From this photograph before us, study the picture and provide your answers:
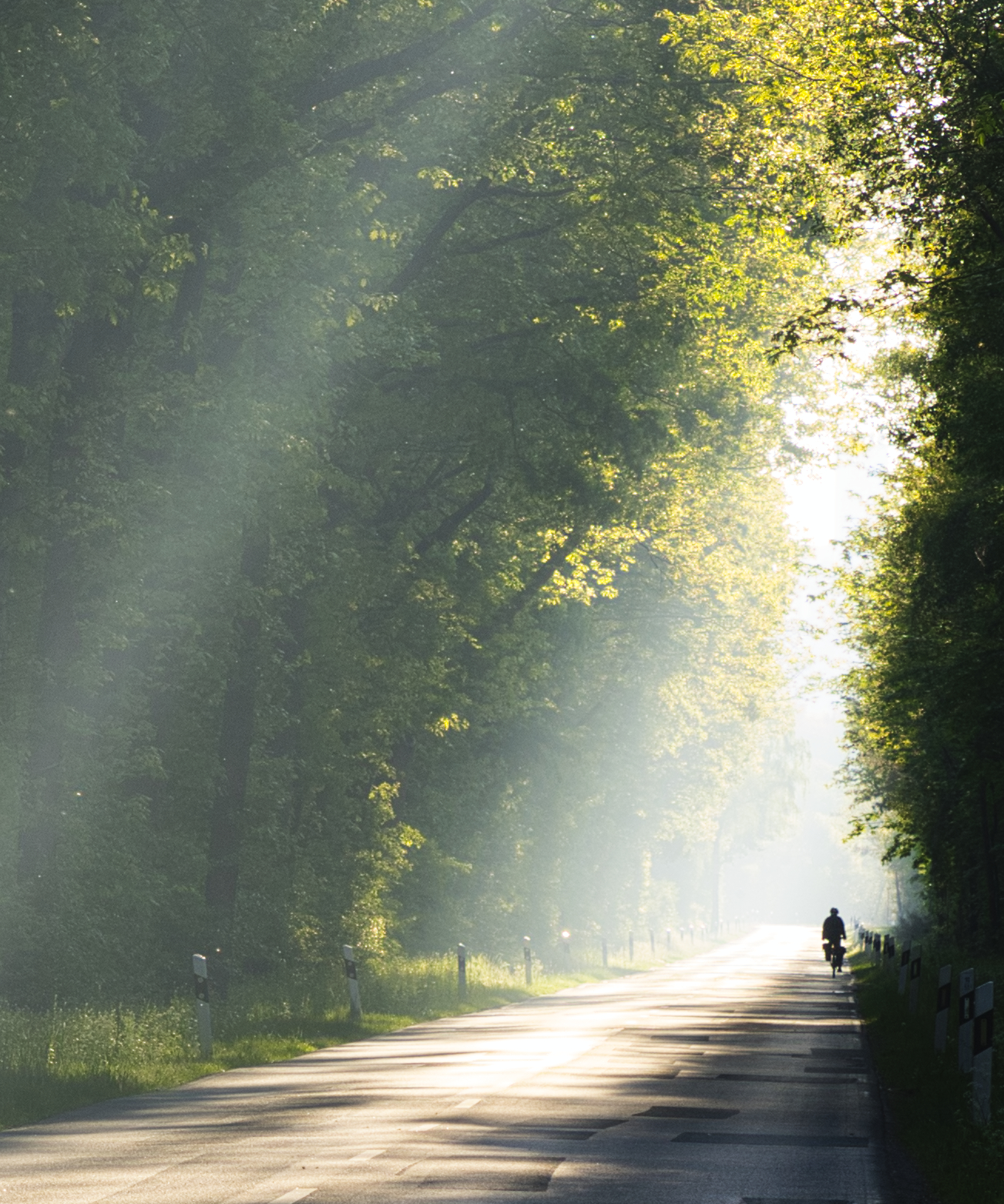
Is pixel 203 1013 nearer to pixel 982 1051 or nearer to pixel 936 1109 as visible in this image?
pixel 936 1109

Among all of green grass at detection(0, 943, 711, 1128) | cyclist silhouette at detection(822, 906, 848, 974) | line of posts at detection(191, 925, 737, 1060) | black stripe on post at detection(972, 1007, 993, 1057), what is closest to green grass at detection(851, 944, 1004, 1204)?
black stripe on post at detection(972, 1007, 993, 1057)

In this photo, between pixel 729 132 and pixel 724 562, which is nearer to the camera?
pixel 729 132

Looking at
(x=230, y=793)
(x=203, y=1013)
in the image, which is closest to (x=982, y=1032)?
(x=203, y=1013)

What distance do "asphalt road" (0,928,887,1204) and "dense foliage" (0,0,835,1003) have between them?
732 cm

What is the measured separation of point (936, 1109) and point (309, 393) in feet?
46.4

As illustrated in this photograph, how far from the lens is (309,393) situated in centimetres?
2455

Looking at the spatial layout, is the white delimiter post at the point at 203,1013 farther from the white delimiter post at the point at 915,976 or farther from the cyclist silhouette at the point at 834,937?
the cyclist silhouette at the point at 834,937

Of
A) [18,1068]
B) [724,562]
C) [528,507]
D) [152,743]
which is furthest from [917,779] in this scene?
[18,1068]

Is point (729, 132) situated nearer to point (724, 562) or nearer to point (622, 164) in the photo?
point (622, 164)

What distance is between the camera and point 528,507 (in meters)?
32.4

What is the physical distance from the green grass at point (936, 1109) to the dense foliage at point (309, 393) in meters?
10.00

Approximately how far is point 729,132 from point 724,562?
27269 millimetres

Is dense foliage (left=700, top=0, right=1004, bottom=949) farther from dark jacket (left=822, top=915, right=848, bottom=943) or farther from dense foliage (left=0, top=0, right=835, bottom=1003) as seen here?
dark jacket (left=822, top=915, right=848, bottom=943)

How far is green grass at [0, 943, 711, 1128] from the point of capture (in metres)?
15.8
